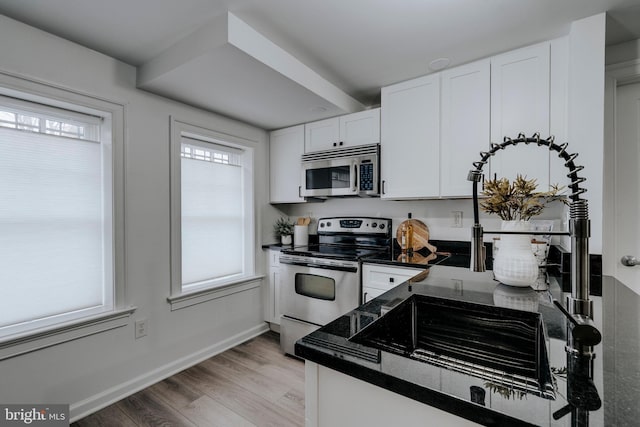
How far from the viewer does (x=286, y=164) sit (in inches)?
126

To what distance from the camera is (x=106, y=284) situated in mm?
2119

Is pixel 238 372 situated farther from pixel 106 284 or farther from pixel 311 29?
pixel 311 29

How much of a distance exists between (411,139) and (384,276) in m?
1.14

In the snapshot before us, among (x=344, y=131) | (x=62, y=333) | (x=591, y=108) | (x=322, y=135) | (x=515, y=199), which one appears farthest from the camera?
(x=322, y=135)

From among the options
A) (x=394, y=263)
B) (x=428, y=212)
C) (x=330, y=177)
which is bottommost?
(x=394, y=263)

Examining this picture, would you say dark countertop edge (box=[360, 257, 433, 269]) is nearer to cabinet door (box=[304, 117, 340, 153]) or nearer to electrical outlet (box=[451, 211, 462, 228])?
electrical outlet (box=[451, 211, 462, 228])

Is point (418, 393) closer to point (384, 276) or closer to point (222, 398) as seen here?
point (384, 276)

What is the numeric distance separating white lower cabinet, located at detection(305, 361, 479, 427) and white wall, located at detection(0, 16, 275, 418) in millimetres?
1964

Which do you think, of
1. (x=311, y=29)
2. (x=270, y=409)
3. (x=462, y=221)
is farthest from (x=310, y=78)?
(x=270, y=409)

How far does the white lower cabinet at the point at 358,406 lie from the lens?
0.58 metres

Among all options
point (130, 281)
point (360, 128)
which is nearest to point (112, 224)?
point (130, 281)

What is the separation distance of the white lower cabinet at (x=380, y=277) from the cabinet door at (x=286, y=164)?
3.77 ft

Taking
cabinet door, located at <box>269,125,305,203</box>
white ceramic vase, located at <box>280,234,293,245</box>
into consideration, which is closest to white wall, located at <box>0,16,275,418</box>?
cabinet door, located at <box>269,125,305,203</box>

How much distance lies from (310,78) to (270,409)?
233cm
